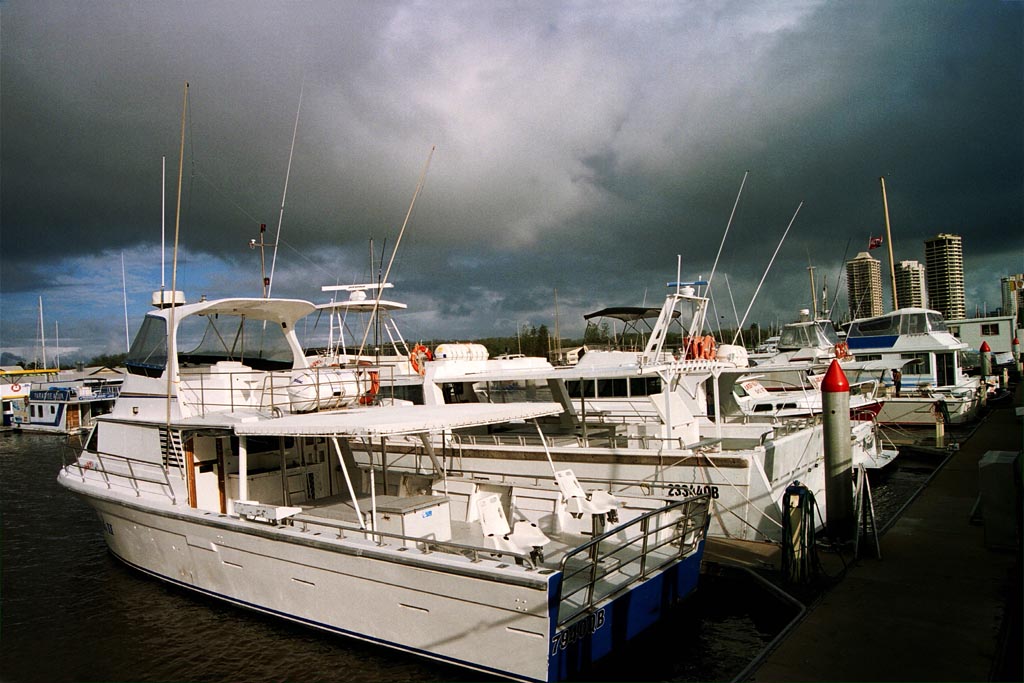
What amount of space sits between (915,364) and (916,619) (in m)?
31.9

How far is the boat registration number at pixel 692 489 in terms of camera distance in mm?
11781

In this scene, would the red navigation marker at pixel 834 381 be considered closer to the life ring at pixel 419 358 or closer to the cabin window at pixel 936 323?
→ the life ring at pixel 419 358

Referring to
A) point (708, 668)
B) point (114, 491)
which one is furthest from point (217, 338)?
point (708, 668)

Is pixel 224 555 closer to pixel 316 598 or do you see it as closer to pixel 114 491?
pixel 316 598

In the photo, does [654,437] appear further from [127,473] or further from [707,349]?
[127,473]

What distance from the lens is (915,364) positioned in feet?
112

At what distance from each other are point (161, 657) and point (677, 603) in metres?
6.99

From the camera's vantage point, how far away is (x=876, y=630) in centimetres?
709

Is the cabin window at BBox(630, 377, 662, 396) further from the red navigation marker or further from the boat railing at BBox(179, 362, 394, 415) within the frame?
the boat railing at BBox(179, 362, 394, 415)

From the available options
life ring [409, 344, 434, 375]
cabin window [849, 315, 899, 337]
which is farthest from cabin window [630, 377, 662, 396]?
cabin window [849, 315, 899, 337]

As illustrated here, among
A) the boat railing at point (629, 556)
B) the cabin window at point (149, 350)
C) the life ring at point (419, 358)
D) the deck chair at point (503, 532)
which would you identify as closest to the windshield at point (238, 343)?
the cabin window at point (149, 350)

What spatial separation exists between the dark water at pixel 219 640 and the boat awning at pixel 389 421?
112 inches

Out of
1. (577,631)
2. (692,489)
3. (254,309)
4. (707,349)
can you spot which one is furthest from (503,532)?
(707,349)

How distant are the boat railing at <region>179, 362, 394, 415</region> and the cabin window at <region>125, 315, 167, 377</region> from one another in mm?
486
